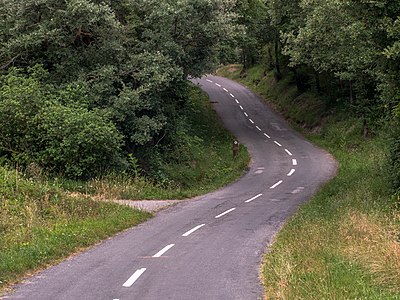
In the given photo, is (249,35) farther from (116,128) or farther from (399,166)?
(399,166)

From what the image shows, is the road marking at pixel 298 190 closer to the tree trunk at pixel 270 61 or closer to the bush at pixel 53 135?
the bush at pixel 53 135

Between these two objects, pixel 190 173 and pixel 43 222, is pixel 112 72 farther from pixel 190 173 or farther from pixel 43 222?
pixel 43 222

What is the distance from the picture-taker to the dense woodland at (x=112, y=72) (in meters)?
20.5

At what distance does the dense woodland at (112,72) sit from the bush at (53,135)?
4 cm

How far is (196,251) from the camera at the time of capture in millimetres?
12406

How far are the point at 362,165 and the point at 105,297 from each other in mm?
20429

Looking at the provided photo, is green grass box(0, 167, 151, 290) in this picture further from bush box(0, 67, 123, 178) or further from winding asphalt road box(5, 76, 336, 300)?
bush box(0, 67, 123, 178)

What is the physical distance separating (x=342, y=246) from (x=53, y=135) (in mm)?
12382

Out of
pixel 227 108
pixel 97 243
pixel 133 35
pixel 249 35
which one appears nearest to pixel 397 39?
pixel 97 243

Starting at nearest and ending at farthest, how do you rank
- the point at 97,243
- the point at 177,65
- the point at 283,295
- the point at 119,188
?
the point at 283,295 < the point at 97,243 < the point at 119,188 < the point at 177,65

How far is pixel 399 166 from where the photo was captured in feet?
54.5

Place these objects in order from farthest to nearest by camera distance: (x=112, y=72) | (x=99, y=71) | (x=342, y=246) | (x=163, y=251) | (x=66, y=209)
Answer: (x=99, y=71) → (x=112, y=72) → (x=66, y=209) → (x=163, y=251) → (x=342, y=246)

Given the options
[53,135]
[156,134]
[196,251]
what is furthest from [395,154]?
[156,134]

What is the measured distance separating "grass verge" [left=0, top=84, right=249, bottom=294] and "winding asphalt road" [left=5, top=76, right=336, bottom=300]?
534mm
